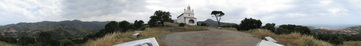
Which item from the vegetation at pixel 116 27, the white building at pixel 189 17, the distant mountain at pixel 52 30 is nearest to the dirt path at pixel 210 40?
the vegetation at pixel 116 27

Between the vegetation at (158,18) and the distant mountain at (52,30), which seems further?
the distant mountain at (52,30)

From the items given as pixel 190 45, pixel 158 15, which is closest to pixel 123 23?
pixel 158 15

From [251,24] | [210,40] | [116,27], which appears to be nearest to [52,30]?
[116,27]

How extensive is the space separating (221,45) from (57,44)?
142 ft

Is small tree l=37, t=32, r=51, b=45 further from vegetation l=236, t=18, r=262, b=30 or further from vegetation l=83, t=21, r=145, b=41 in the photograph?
vegetation l=236, t=18, r=262, b=30

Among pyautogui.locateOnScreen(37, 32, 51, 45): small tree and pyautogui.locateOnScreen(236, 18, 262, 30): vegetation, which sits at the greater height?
pyautogui.locateOnScreen(236, 18, 262, 30): vegetation

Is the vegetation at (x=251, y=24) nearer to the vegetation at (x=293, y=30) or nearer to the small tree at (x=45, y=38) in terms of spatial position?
the vegetation at (x=293, y=30)

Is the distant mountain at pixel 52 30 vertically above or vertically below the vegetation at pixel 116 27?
below

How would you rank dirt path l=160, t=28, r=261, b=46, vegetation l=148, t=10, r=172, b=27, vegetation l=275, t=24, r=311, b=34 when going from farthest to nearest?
vegetation l=148, t=10, r=172, b=27, vegetation l=275, t=24, r=311, b=34, dirt path l=160, t=28, r=261, b=46

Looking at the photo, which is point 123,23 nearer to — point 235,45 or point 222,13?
point 235,45

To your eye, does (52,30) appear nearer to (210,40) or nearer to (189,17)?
(189,17)

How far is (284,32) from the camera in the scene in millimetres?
8602

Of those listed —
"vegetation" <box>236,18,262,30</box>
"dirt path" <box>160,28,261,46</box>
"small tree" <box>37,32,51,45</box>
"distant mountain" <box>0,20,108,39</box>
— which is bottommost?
"distant mountain" <box>0,20,108,39</box>

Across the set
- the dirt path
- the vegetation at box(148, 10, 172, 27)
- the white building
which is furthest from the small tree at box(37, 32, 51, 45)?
the dirt path
